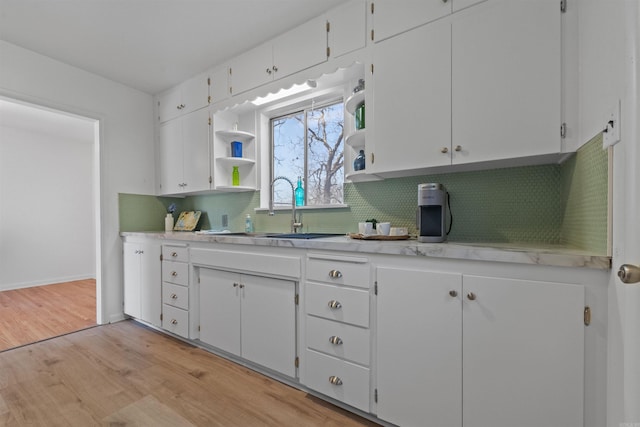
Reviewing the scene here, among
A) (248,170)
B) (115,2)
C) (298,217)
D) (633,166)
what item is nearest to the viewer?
(633,166)

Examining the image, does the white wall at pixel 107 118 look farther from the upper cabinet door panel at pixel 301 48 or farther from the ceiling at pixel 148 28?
the upper cabinet door panel at pixel 301 48

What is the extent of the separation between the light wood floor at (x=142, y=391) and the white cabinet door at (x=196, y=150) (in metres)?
1.54

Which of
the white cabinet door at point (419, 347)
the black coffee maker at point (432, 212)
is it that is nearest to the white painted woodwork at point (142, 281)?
the white cabinet door at point (419, 347)

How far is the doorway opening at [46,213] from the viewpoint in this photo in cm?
400

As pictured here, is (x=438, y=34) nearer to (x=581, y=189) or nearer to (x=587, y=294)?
(x=581, y=189)

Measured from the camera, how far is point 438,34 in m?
1.64

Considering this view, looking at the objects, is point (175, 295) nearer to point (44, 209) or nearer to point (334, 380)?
point (334, 380)

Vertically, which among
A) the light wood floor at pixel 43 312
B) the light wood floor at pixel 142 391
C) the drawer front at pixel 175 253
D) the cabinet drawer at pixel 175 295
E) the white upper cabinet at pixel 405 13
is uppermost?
the white upper cabinet at pixel 405 13

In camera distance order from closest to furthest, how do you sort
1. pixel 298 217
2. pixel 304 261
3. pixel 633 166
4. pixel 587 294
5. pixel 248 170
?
pixel 633 166 → pixel 587 294 → pixel 304 261 → pixel 298 217 → pixel 248 170

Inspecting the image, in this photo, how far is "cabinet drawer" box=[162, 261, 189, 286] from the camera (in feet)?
8.34

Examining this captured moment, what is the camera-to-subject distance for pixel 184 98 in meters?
3.17

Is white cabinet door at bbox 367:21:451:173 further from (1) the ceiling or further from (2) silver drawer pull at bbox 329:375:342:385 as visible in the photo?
(2) silver drawer pull at bbox 329:375:342:385

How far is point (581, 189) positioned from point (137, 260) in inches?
138

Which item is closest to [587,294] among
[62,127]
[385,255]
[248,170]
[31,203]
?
[385,255]
